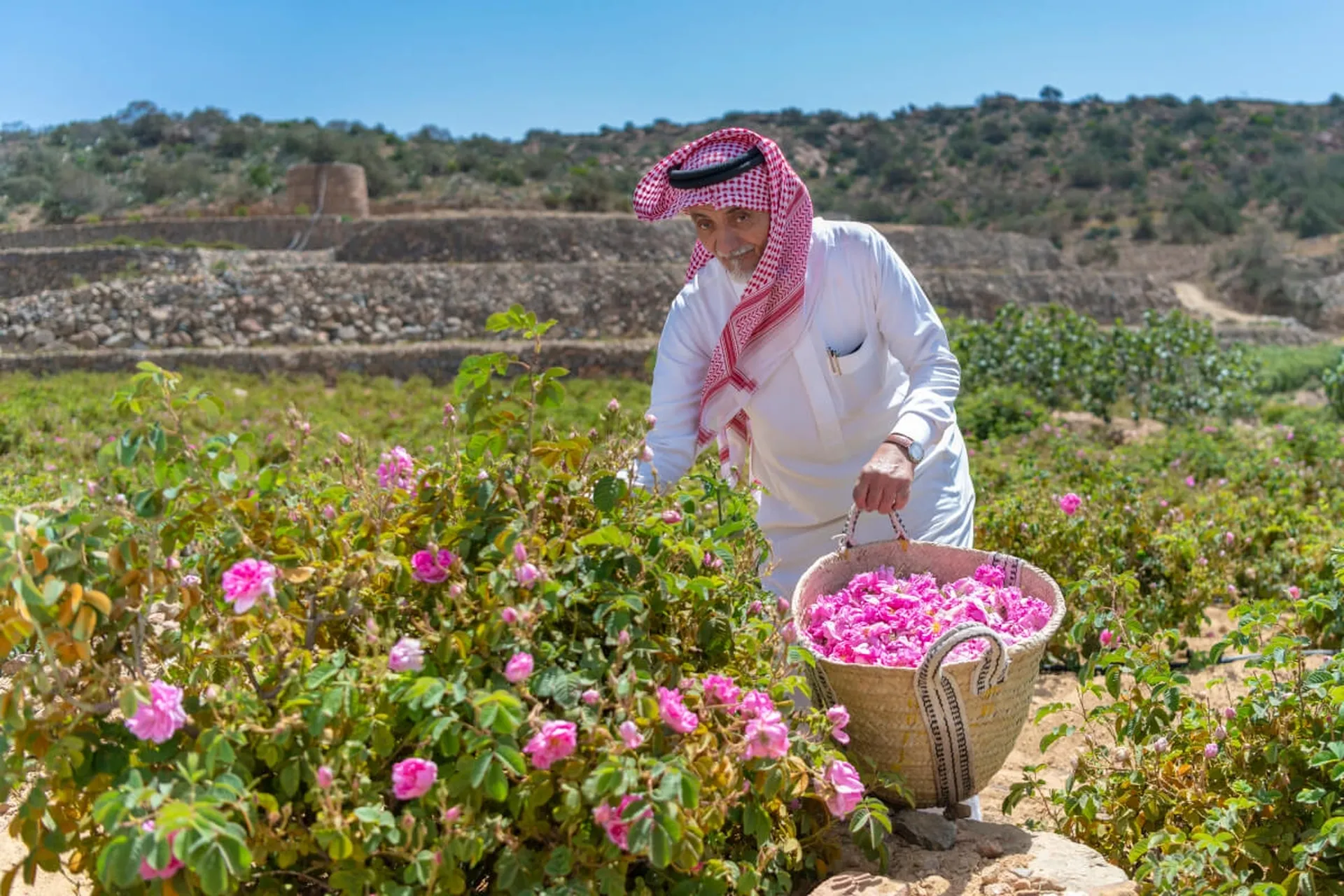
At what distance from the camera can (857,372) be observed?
2.67m

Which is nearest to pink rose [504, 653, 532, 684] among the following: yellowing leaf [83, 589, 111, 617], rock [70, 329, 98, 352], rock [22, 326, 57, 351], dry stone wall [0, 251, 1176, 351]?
yellowing leaf [83, 589, 111, 617]

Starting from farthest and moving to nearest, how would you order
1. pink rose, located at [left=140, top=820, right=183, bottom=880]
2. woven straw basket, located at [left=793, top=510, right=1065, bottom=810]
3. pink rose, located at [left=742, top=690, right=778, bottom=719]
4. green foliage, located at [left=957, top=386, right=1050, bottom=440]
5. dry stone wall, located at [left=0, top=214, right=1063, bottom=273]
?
dry stone wall, located at [left=0, top=214, right=1063, bottom=273] < green foliage, located at [left=957, top=386, right=1050, bottom=440] < woven straw basket, located at [left=793, top=510, right=1065, bottom=810] < pink rose, located at [left=742, top=690, right=778, bottom=719] < pink rose, located at [left=140, top=820, right=183, bottom=880]

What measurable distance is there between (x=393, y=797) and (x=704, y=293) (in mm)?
1431

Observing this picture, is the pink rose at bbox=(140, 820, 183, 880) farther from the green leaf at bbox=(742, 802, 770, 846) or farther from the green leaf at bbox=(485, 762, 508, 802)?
the green leaf at bbox=(742, 802, 770, 846)

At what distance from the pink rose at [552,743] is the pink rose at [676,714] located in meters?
0.13

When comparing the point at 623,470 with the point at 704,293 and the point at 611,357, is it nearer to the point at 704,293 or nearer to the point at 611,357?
the point at 704,293

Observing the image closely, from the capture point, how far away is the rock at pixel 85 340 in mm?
15828

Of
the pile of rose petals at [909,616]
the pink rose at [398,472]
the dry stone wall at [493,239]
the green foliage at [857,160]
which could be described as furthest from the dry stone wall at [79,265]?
the pile of rose petals at [909,616]

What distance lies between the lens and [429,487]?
183 centimetres

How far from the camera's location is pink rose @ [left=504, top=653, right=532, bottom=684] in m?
1.43

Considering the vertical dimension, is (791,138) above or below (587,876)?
above

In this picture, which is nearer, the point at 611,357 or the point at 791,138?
the point at 611,357

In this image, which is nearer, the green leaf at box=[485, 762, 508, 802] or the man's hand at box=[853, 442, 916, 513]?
the green leaf at box=[485, 762, 508, 802]

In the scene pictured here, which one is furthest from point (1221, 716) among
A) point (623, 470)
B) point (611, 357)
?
point (611, 357)
